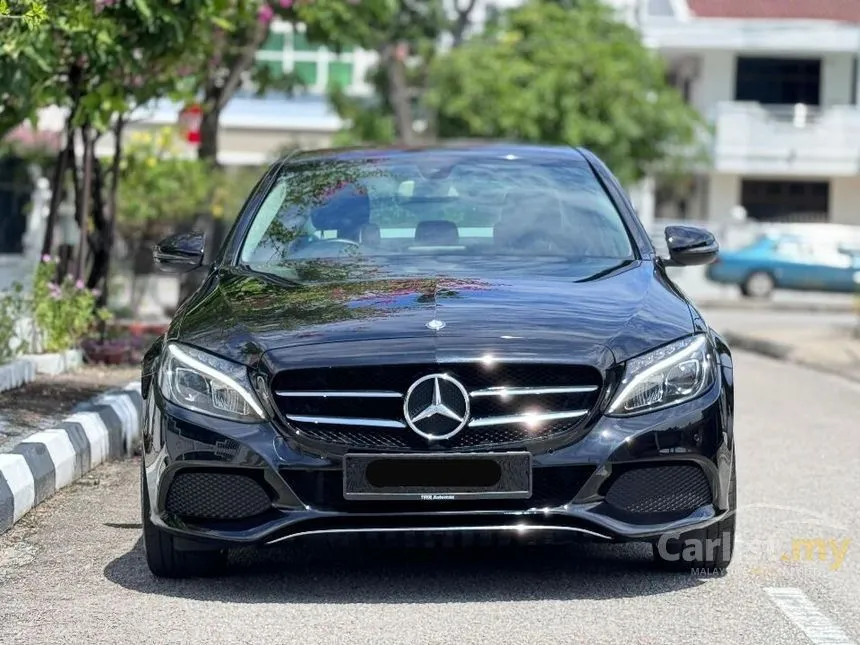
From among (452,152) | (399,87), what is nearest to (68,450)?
(452,152)

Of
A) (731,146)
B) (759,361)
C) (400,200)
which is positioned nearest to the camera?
(400,200)

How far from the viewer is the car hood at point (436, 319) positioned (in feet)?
18.7

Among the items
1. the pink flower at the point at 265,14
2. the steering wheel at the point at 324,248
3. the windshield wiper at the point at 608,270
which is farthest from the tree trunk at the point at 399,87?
the windshield wiper at the point at 608,270

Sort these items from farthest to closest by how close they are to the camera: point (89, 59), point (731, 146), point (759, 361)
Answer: point (731, 146) → point (759, 361) → point (89, 59)

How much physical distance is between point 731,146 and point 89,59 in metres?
31.9

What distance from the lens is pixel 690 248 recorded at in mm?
7086

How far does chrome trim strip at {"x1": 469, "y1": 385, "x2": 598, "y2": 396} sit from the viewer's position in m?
5.60

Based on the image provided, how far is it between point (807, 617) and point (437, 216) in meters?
2.31

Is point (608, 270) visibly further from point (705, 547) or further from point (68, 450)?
point (68, 450)

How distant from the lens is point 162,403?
231 inches

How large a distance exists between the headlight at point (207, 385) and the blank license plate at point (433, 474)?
0.37 meters

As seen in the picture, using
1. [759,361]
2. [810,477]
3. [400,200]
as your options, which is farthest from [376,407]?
[759,361]

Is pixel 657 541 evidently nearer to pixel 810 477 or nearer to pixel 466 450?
pixel 466 450

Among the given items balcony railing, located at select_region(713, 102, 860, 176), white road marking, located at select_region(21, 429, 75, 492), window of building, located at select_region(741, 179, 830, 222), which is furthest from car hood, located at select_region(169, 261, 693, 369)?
window of building, located at select_region(741, 179, 830, 222)
